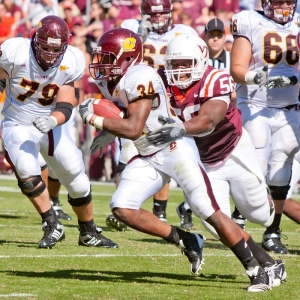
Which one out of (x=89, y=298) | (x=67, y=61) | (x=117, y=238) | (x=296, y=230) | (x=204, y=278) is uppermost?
(x=67, y=61)

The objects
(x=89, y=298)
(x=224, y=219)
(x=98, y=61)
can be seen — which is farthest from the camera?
(x=98, y=61)

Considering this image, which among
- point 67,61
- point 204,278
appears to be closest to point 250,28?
point 67,61

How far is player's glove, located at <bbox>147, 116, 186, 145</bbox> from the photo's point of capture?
433 cm

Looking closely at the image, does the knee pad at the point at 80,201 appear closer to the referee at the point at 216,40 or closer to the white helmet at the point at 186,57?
the white helmet at the point at 186,57

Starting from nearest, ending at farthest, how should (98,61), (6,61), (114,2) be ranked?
(98,61), (6,61), (114,2)

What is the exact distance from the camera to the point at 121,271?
5008 millimetres

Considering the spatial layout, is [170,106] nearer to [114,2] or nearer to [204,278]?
[204,278]

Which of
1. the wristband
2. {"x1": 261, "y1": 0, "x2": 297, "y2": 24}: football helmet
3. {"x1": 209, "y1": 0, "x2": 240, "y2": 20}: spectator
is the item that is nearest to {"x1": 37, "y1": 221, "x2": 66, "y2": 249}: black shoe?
the wristband

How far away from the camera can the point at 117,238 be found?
659 cm

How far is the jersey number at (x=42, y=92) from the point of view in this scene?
6.11 m

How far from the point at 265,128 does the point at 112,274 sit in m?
1.98

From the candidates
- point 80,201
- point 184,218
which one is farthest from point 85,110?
point 184,218

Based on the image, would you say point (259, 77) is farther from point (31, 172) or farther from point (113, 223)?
point (113, 223)

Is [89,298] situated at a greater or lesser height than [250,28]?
lesser
